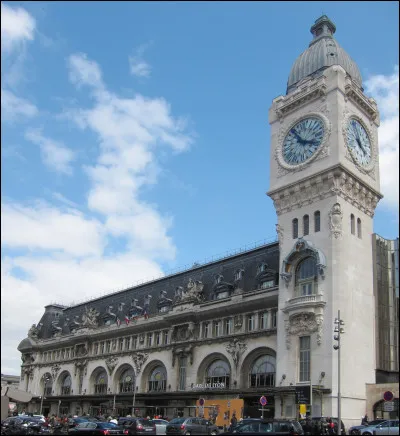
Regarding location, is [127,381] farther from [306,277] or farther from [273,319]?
[306,277]

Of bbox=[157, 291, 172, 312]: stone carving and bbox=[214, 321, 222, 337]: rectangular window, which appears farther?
bbox=[157, 291, 172, 312]: stone carving

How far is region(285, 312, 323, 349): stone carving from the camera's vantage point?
5528cm

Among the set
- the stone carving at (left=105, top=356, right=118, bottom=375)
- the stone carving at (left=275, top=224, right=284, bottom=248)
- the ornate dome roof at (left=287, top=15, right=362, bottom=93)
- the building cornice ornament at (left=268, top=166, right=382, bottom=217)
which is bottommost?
the stone carving at (left=105, top=356, right=118, bottom=375)

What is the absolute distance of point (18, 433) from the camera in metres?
40.1

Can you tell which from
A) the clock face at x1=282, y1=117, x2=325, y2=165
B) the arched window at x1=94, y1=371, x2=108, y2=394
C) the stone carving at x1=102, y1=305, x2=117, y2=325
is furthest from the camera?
the stone carving at x1=102, y1=305, x2=117, y2=325

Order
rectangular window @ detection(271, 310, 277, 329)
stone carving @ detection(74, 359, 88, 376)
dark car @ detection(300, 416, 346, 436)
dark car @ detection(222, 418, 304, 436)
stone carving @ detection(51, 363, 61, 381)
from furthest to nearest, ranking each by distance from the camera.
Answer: stone carving @ detection(51, 363, 61, 381), stone carving @ detection(74, 359, 88, 376), rectangular window @ detection(271, 310, 277, 329), dark car @ detection(300, 416, 346, 436), dark car @ detection(222, 418, 304, 436)

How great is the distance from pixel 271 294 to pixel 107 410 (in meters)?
36.6

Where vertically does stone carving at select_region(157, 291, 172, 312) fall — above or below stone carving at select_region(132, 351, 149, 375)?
above

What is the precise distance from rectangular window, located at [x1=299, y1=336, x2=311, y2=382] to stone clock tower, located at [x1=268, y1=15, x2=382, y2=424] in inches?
3.7

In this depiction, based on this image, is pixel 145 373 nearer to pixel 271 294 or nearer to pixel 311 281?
pixel 271 294

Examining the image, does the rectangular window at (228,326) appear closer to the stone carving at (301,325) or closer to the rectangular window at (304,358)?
the stone carving at (301,325)

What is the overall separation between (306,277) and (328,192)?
29.6 ft

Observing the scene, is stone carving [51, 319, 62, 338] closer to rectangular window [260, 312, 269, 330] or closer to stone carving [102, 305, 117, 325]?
stone carving [102, 305, 117, 325]

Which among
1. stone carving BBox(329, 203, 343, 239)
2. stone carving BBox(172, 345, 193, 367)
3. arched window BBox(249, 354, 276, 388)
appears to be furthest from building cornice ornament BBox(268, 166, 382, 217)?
stone carving BBox(172, 345, 193, 367)
